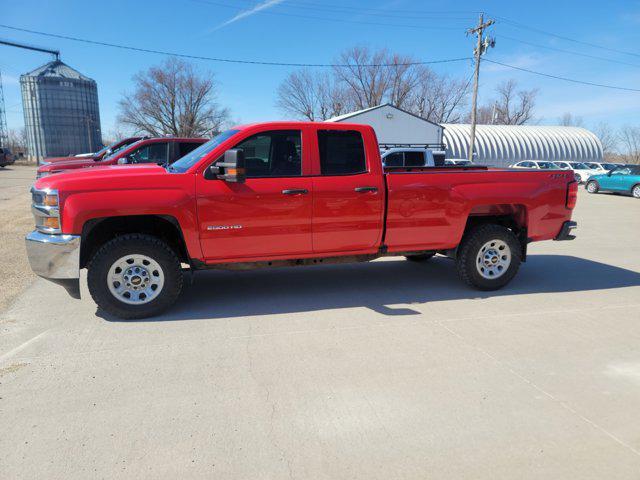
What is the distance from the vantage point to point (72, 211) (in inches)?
175

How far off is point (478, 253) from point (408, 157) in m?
10.1

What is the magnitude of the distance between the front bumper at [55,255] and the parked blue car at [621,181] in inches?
926

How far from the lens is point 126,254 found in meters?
4.72

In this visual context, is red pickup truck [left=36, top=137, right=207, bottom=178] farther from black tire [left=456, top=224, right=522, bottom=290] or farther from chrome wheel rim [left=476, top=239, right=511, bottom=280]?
chrome wheel rim [left=476, top=239, right=511, bottom=280]

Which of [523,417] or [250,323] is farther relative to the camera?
[250,323]

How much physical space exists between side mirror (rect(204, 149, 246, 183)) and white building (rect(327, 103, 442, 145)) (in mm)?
30158

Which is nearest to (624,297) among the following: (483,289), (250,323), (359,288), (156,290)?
(483,289)

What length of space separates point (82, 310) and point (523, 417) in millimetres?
4519

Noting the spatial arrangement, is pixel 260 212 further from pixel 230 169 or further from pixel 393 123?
pixel 393 123

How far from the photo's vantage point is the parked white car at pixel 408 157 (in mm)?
15266

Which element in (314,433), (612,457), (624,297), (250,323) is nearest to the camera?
(612,457)

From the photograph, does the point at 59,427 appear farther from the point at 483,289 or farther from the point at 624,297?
the point at 624,297

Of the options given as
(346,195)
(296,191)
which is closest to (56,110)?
(296,191)

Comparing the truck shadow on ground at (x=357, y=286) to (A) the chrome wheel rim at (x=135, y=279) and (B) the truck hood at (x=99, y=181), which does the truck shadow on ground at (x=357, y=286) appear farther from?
(B) the truck hood at (x=99, y=181)
